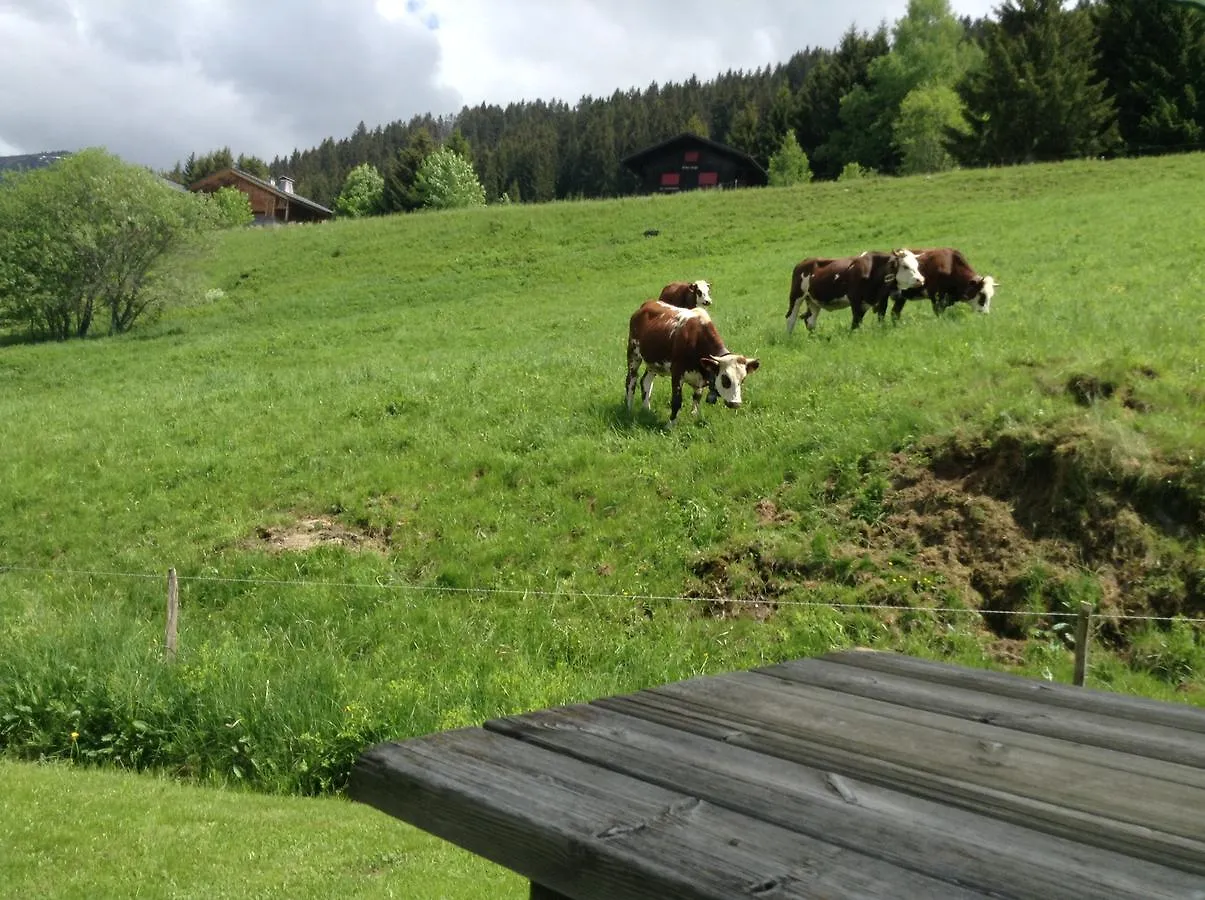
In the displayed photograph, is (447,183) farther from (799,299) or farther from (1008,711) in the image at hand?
(1008,711)

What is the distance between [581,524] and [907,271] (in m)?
8.43

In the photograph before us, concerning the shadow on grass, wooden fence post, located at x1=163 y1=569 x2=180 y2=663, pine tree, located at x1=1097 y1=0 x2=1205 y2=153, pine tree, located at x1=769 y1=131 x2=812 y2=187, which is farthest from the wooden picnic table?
pine tree, located at x1=769 y1=131 x2=812 y2=187

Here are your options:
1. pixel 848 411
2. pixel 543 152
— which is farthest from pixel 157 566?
pixel 543 152

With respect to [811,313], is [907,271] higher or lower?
higher

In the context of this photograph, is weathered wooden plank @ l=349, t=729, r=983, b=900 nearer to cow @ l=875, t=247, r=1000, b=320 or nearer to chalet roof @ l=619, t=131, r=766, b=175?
cow @ l=875, t=247, r=1000, b=320

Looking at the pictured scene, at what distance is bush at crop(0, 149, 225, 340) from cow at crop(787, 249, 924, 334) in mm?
27694

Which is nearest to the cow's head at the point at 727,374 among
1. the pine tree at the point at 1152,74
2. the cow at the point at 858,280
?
the cow at the point at 858,280

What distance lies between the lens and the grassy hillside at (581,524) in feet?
28.0

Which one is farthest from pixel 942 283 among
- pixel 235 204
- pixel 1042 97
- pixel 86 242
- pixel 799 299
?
pixel 235 204

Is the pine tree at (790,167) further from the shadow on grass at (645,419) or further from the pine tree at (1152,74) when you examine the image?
the shadow on grass at (645,419)

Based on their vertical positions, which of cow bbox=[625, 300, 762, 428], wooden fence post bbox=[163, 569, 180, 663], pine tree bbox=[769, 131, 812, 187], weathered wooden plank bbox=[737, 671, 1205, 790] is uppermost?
pine tree bbox=[769, 131, 812, 187]

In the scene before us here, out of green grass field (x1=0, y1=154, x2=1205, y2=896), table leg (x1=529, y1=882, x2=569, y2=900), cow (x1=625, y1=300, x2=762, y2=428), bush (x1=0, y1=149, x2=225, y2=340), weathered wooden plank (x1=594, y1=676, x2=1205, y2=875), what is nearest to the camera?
weathered wooden plank (x1=594, y1=676, x2=1205, y2=875)

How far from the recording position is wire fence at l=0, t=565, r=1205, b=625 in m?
8.92

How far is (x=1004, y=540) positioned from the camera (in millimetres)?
9898
